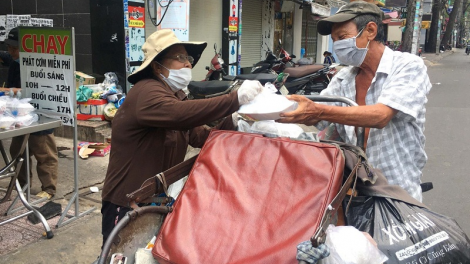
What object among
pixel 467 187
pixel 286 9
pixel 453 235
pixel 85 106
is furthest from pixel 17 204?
pixel 286 9

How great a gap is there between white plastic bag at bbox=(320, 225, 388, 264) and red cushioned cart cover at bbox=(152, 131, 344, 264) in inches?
2.9

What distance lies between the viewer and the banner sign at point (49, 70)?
12.3 ft

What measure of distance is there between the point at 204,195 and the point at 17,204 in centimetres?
364

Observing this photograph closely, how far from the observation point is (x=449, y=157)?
6203 mm

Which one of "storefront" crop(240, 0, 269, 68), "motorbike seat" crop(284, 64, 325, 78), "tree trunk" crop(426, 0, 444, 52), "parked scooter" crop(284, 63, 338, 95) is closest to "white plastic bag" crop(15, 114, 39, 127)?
"parked scooter" crop(284, 63, 338, 95)

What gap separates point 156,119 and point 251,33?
36.9ft

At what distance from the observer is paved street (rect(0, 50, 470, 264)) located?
3.47 metres

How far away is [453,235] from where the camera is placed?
4.99ft

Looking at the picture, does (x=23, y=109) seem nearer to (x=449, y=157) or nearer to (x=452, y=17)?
(x=449, y=157)

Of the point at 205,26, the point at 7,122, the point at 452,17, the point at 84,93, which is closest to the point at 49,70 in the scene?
the point at 7,122

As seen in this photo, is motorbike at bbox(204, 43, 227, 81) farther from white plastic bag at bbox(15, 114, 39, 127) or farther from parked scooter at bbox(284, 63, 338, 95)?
white plastic bag at bbox(15, 114, 39, 127)

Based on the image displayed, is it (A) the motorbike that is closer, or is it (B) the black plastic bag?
(B) the black plastic bag

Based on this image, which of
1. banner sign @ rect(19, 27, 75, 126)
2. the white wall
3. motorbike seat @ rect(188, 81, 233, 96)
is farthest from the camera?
the white wall

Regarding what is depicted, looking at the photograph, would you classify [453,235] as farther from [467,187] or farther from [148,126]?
[467,187]
